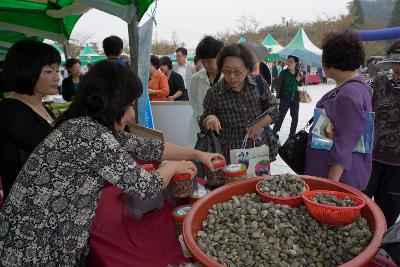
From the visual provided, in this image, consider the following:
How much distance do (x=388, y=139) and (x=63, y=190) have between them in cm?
190

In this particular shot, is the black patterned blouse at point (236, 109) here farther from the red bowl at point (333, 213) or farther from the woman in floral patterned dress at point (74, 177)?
the red bowl at point (333, 213)

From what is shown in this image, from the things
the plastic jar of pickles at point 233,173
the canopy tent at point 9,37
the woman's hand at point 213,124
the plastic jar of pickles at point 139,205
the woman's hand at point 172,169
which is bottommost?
the plastic jar of pickles at point 139,205

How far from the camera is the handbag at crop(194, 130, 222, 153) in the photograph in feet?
5.82

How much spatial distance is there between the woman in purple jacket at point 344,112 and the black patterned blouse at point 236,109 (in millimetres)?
375

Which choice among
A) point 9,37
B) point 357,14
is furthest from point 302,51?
point 357,14

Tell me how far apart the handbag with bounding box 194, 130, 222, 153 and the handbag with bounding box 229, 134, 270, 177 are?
31 centimetres

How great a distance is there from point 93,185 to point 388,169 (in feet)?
5.98

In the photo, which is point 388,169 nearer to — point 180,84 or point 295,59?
point 180,84

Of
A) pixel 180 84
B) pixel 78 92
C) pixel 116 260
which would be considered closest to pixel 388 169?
pixel 116 260

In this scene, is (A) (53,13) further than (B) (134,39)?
Yes

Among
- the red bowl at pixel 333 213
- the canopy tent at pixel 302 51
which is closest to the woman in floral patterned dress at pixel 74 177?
the red bowl at pixel 333 213

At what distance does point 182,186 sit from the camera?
1287mm

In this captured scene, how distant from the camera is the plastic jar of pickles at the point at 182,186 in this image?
50.1 inches

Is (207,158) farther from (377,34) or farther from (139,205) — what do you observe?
(377,34)
